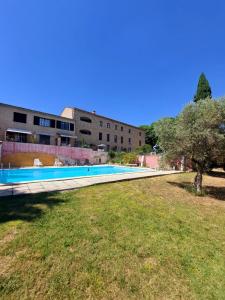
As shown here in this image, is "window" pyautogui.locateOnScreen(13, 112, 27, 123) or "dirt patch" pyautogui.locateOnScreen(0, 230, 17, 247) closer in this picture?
"dirt patch" pyautogui.locateOnScreen(0, 230, 17, 247)

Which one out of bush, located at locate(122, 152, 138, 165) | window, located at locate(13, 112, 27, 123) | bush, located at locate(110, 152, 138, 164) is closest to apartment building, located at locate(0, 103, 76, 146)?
window, located at locate(13, 112, 27, 123)

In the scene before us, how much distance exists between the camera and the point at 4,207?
5309 mm

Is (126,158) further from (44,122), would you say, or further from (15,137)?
(15,137)

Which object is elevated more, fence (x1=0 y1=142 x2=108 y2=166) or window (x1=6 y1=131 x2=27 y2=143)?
window (x1=6 y1=131 x2=27 y2=143)

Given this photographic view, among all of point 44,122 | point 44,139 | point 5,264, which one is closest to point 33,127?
point 44,122

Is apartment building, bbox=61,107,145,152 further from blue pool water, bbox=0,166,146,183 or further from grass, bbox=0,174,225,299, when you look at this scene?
grass, bbox=0,174,225,299

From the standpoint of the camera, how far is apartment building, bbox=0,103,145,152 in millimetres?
25995

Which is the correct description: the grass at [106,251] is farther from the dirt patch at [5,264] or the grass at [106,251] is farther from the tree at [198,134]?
the tree at [198,134]

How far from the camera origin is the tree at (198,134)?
8.28 meters

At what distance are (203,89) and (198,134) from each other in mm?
21653

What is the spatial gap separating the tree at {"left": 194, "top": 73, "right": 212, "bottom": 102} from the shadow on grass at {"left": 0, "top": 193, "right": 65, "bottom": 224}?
26.1 metres

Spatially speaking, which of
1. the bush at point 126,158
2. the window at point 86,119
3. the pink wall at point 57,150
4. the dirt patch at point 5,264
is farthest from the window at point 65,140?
the dirt patch at point 5,264

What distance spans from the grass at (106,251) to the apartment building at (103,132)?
29146 millimetres

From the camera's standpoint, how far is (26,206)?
17.9ft
